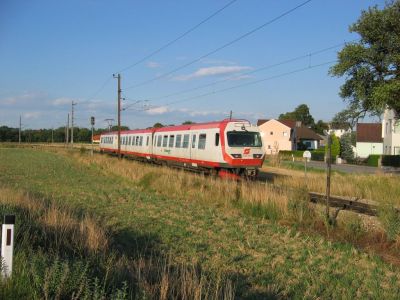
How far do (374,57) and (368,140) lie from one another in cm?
4542

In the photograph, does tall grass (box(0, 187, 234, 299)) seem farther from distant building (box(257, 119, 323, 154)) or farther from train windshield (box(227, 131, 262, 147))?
distant building (box(257, 119, 323, 154))

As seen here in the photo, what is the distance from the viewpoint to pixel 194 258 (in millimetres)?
8133

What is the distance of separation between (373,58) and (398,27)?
2.07m

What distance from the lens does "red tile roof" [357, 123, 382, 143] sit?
68.2 metres

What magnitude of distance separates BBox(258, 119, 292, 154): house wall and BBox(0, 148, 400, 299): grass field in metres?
69.9

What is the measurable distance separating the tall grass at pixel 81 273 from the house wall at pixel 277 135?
3067 inches

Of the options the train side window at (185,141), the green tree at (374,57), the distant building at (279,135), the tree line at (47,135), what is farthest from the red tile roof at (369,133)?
the tree line at (47,135)

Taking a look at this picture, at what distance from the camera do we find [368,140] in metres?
68.9

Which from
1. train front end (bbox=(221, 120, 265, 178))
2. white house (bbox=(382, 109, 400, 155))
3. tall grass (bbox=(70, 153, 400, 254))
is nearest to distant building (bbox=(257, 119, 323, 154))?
white house (bbox=(382, 109, 400, 155))

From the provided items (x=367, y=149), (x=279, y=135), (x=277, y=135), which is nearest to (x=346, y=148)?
(x=367, y=149)

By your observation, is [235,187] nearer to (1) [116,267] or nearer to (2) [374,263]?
(2) [374,263]

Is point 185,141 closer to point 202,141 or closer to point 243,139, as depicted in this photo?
point 202,141

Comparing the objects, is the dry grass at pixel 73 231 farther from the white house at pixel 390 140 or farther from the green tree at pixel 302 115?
the green tree at pixel 302 115

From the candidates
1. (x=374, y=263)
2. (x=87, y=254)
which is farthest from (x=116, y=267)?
(x=374, y=263)
